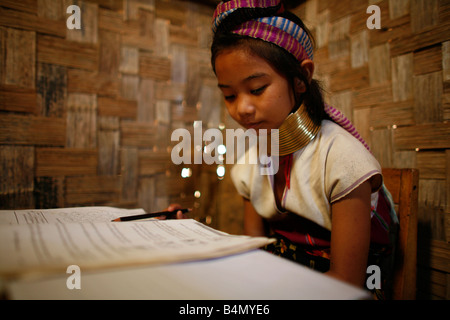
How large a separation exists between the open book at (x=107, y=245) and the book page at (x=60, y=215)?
51 mm

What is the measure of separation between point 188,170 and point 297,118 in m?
0.98

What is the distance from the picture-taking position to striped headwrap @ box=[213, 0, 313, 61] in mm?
798

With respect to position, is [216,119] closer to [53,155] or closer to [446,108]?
[53,155]

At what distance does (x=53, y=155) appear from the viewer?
1280mm

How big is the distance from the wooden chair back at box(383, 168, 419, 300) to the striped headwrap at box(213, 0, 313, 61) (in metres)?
0.54

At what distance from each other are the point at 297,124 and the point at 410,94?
599 mm

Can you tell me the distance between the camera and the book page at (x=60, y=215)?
634 mm

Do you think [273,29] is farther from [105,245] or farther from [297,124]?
[105,245]

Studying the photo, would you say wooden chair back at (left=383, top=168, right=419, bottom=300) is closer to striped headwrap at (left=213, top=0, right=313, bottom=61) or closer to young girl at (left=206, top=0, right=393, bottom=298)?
young girl at (left=206, top=0, right=393, bottom=298)

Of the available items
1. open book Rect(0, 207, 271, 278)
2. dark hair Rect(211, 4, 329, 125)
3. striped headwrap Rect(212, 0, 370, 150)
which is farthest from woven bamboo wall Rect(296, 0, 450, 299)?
open book Rect(0, 207, 271, 278)

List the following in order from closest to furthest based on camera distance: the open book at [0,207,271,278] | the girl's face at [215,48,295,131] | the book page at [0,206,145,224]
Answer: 1. the open book at [0,207,271,278]
2. the book page at [0,206,145,224]
3. the girl's face at [215,48,295,131]

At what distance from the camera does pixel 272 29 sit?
2.64ft
